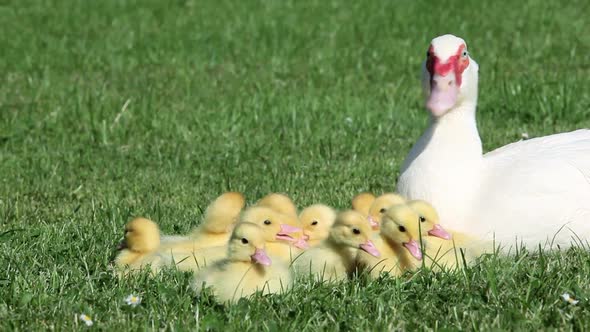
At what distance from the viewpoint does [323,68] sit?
35.4 ft

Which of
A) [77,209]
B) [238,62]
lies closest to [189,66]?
[238,62]

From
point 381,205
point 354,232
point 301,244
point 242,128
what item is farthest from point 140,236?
point 242,128

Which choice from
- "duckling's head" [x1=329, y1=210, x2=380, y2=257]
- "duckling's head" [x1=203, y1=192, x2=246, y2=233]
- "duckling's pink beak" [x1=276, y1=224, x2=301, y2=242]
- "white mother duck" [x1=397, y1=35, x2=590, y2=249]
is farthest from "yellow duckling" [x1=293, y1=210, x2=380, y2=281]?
"white mother duck" [x1=397, y1=35, x2=590, y2=249]

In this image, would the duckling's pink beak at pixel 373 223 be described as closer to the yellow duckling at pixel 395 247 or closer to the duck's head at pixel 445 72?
the yellow duckling at pixel 395 247

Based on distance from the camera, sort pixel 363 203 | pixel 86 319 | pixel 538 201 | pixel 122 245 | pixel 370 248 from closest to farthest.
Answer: pixel 86 319 < pixel 370 248 < pixel 122 245 < pixel 538 201 < pixel 363 203

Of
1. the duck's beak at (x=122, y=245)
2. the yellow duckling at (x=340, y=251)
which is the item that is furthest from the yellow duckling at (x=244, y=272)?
the duck's beak at (x=122, y=245)

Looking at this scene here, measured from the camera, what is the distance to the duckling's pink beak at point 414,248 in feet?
15.3

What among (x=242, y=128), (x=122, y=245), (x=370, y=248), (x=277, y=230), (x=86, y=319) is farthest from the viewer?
(x=242, y=128)

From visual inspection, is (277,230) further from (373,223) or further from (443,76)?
(443,76)

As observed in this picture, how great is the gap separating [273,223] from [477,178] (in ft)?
3.64

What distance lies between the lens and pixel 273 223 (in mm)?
4953

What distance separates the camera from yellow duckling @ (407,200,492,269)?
4758 mm

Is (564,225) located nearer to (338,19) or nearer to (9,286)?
(9,286)

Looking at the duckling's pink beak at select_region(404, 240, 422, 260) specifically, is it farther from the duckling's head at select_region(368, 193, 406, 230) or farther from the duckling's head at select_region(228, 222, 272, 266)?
the duckling's head at select_region(228, 222, 272, 266)
